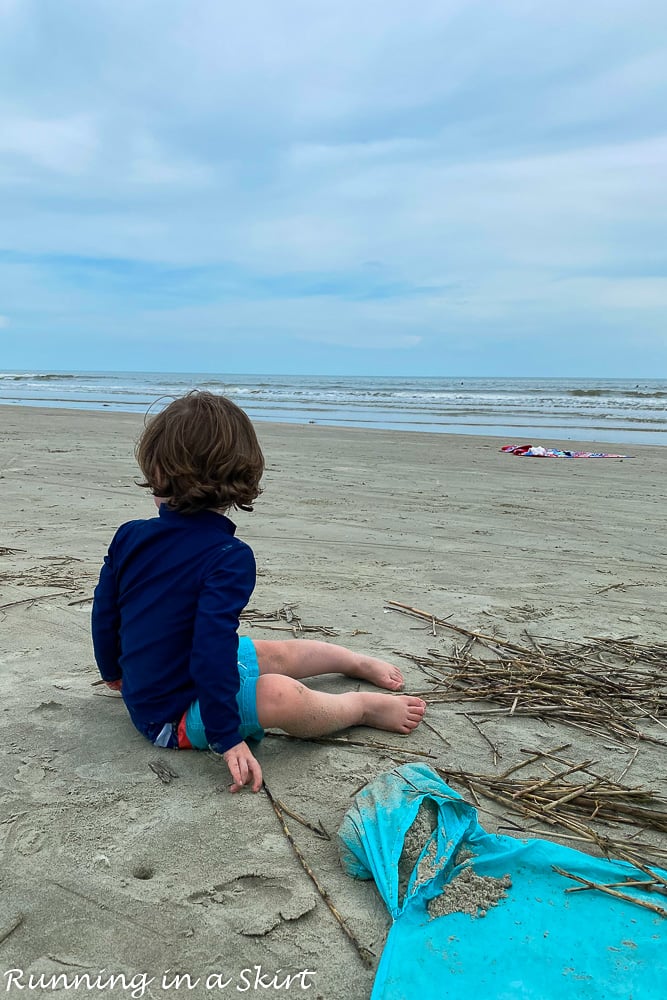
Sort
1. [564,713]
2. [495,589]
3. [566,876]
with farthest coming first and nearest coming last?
1. [495,589]
2. [564,713]
3. [566,876]

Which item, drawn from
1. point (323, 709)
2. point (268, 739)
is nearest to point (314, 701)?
point (323, 709)

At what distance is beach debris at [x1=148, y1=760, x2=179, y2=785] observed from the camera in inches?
93.8

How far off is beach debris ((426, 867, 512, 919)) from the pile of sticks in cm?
103

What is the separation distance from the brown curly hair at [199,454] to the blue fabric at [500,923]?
3.47 feet

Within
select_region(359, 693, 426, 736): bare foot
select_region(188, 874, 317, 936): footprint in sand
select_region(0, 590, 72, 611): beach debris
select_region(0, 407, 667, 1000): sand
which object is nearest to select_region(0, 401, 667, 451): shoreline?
select_region(0, 407, 667, 1000): sand

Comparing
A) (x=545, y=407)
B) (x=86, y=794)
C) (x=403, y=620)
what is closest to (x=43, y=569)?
(x=403, y=620)

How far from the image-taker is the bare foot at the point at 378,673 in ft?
10.3

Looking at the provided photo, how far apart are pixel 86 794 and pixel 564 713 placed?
1757 millimetres

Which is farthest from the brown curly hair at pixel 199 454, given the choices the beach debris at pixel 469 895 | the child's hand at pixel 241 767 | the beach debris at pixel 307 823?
the beach debris at pixel 469 895

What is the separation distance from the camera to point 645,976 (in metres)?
1.62

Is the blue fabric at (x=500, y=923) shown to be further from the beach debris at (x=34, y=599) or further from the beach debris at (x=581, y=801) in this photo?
the beach debris at (x=34, y=599)

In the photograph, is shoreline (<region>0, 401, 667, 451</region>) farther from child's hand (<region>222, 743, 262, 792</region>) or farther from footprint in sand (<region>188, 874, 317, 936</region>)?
footprint in sand (<region>188, 874, 317, 936</region>)

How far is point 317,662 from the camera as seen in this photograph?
10.1 ft

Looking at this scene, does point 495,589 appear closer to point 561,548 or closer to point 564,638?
point 564,638
